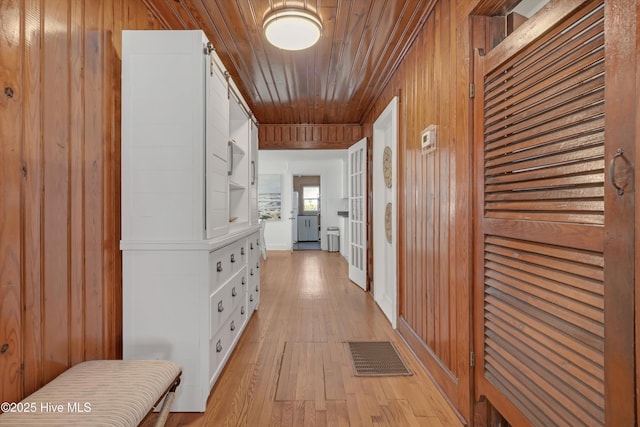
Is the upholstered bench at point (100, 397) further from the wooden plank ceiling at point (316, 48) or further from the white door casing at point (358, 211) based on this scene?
the white door casing at point (358, 211)

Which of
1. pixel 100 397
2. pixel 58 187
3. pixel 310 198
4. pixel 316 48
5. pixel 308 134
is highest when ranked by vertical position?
pixel 316 48

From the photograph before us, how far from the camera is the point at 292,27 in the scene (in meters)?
2.06

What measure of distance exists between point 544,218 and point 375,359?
1.62m

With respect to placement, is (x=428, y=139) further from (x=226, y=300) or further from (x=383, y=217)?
(x=226, y=300)

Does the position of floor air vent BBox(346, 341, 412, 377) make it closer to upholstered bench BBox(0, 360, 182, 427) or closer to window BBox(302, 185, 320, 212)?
upholstered bench BBox(0, 360, 182, 427)

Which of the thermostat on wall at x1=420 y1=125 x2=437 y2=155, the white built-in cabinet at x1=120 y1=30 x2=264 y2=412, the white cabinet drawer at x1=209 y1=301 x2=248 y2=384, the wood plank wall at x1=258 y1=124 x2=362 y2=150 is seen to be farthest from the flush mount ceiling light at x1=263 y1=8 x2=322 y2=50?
the wood plank wall at x1=258 y1=124 x2=362 y2=150

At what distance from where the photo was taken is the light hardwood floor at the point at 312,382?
1649 mm

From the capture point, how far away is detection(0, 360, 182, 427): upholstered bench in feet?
3.15

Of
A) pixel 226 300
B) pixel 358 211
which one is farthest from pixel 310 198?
pixel 226 300

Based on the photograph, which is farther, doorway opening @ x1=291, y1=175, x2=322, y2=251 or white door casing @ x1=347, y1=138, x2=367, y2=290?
doorway opening @ x1=291, y1=175, x2=322, y2=251

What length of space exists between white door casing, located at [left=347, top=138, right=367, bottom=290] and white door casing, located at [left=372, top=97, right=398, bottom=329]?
247mm

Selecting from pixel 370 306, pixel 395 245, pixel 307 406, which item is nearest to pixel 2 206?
pixel 307 406

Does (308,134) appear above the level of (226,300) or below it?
above

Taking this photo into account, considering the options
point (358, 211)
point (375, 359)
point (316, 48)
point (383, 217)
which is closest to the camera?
point (375, 359)
